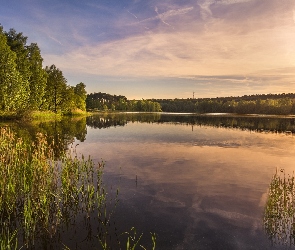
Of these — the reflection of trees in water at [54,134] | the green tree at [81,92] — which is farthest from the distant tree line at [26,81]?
the green tree at [81,92]

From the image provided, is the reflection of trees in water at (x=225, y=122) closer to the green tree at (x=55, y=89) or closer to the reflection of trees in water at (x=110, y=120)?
the reflection of trees in water at (x=110, y=120)

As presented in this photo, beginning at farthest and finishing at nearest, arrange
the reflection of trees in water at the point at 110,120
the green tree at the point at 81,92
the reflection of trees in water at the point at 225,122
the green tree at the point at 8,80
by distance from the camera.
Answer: the green tree at the point at 81,92 → the reflection of trees in water at the point at 110,120 → the reflection of trees in water at the point at 225,122 → the green tree at the point at 8,80

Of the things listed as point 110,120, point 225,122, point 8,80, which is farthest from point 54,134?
point 225,122

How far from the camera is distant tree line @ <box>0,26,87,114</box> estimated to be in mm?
54938

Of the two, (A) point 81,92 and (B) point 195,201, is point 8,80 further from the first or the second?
(A) point 81,92

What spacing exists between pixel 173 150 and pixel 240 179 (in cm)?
1257

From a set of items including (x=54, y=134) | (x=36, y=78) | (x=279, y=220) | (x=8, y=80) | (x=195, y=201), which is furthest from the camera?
(x=36, y=78)

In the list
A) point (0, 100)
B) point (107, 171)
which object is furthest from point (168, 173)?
point (0, 100)

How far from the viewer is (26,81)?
64500 mm

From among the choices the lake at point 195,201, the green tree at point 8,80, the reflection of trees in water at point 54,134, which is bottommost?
the lake at point 195,201

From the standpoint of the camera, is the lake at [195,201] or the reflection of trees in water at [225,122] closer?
the lake at [195,201]

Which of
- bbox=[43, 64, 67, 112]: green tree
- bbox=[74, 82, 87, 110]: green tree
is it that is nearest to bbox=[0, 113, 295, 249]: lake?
bbox=[43, 64, 67, 112]: green tree

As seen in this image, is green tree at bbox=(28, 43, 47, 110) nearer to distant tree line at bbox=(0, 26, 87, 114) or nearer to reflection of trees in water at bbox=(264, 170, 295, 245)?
distant tree line at bbox=(0, 26, 87, 114)

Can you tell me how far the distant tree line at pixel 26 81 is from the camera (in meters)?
54.9
